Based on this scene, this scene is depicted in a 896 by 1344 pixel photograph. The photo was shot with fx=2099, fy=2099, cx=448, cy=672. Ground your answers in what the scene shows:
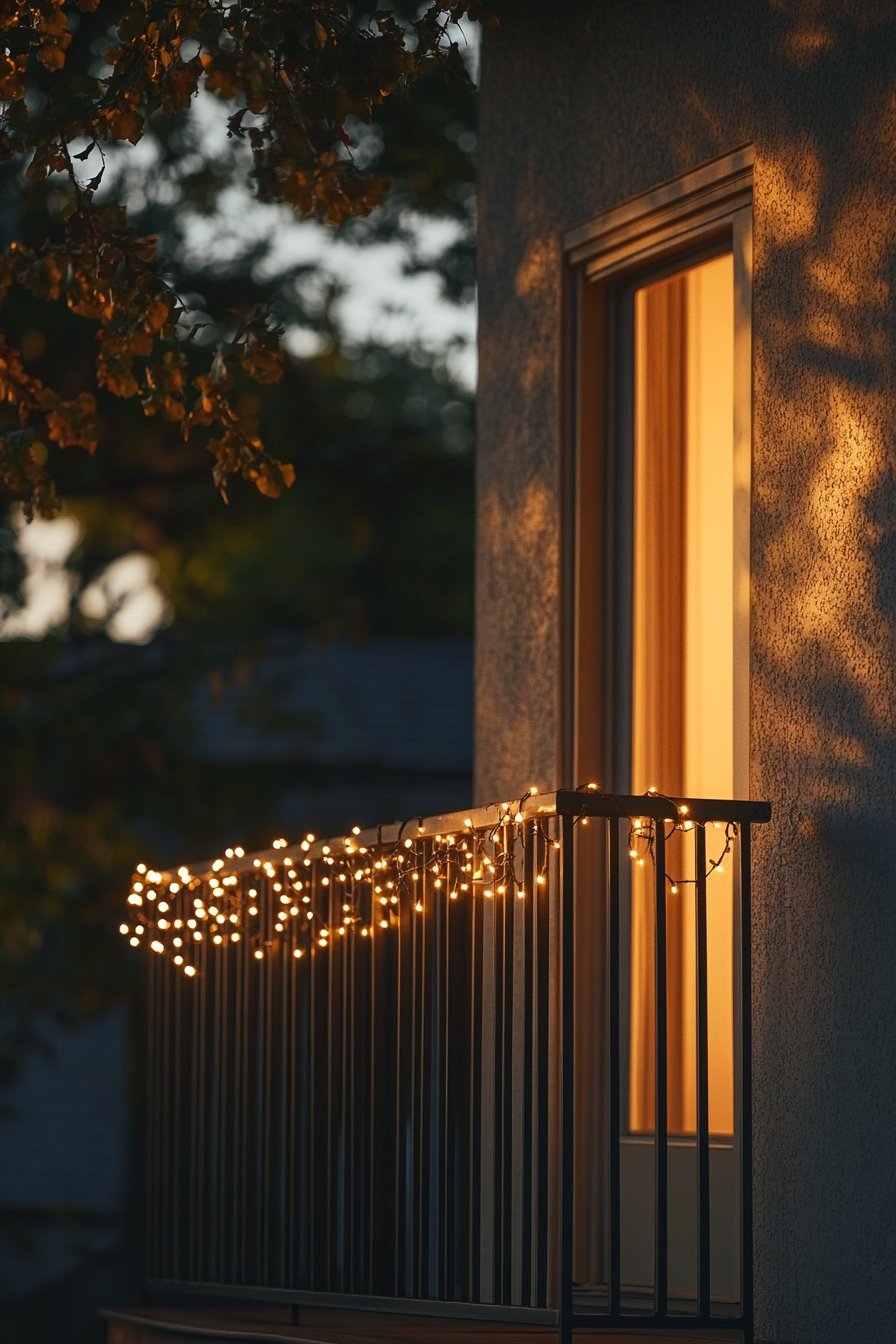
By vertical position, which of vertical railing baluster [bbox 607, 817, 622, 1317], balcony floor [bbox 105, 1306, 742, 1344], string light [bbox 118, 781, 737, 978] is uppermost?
string light [bbox 118, 781, 737, 978]

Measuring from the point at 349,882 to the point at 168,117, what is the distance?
77.9 inches

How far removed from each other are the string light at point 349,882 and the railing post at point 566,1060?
0.11 metres

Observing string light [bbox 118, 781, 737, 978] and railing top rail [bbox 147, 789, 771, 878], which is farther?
string light [bbox 118, 781, 737, 978]

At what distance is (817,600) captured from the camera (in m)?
4.62

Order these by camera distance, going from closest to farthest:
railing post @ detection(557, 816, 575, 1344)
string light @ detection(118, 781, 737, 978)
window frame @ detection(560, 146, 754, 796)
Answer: railing post @ detection(557, 816, 575, 1344) → string light @ detection(118, 781, 737, 978) → window frame @ detection(560, 146, 754, 796)

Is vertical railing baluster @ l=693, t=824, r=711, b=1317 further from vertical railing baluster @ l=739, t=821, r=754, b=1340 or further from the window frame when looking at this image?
the window frame

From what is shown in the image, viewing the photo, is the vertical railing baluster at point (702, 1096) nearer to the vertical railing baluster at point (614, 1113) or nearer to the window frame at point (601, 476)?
the vertical railing baluster at point (614, 1113)

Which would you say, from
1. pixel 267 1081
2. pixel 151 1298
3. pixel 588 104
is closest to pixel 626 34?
pixel 588 104

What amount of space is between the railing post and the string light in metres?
0.11

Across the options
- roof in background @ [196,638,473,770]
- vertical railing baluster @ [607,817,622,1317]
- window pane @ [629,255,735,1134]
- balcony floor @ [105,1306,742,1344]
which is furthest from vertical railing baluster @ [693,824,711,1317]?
roof in background @ [196,638,473,770]

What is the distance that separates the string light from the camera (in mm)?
4445

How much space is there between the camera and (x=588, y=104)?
585 centimetres

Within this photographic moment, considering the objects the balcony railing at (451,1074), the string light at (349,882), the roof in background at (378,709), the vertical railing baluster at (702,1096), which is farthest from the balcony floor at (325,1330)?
the roof in background at (378,709)

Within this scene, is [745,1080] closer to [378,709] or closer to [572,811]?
[572,811]
